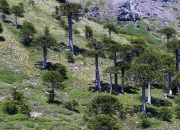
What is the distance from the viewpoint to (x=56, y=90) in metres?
62.7

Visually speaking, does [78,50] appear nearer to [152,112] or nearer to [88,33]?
[88,33]

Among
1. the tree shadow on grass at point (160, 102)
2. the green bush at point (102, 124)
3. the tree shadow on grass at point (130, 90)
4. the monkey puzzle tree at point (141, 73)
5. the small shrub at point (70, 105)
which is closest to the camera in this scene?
the green bush at point (102, 124)

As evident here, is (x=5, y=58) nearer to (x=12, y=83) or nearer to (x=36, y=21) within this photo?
(x=12, y=83)

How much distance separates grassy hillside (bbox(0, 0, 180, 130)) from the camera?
143 feet

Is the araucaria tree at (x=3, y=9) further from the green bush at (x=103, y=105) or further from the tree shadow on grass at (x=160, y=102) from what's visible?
the green bush at (x=103, y=105)

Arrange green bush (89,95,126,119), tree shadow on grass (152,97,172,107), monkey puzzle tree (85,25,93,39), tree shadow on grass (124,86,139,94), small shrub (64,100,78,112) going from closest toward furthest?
1. green bush (89,95,126,119)
2. small shrub (64,100,78,112)
3. tree shadow on grass (152,97,172,107)
4. tree shadow on grass (124,86,139,94)
5. monkey puzzle tree (85,25,93,39)

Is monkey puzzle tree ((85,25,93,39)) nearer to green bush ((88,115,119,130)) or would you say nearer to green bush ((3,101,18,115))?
green bush ((3,101,18,115))

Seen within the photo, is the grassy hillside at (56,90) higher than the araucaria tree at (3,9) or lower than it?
lower

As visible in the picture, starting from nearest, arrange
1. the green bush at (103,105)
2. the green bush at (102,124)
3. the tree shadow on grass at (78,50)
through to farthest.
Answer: the green bush at (102,124), the green bush at (103,105), the tree shadow on grass at (78,50)

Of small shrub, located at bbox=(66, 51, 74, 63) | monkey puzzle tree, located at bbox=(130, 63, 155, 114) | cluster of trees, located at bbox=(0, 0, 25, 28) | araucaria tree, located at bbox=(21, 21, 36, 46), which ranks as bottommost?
monkey puzzle tree, located at bbox=(130, 63, 155, 114)

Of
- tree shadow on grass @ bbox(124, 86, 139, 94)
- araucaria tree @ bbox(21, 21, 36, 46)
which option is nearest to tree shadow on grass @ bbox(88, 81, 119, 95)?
tree shadow on grass @ bbox(124, 86, 139, 94)

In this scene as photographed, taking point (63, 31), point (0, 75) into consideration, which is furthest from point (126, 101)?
point (63, 31)

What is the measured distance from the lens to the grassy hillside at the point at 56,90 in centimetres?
4347

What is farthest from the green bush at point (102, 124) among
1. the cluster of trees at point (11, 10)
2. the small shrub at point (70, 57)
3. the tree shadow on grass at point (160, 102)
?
the cluster of trees at point (11, 10)
